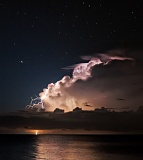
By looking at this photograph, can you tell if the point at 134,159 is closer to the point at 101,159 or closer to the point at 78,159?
the point at 101,159

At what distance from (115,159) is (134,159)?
4248 millimetres

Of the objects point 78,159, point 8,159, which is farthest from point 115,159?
point 8,159

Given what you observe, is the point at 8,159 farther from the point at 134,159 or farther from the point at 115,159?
the point at 134,159

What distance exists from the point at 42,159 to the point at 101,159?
12920 millimetres

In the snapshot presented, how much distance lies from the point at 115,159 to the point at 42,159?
15.5m

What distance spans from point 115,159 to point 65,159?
34.9 ft

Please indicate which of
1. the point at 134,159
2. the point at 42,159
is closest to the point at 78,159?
the point at 42,159

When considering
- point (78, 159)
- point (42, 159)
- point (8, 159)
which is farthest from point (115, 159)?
point (8, 159)

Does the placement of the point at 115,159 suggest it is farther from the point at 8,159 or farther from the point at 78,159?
the point at 8,159

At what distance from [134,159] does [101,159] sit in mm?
7073

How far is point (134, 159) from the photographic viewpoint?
65.2 metres

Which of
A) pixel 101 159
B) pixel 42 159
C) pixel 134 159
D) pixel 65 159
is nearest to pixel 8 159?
pixel 42 159

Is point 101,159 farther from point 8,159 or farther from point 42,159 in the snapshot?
point 8,159

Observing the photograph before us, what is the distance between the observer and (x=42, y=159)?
6331 centimetres
